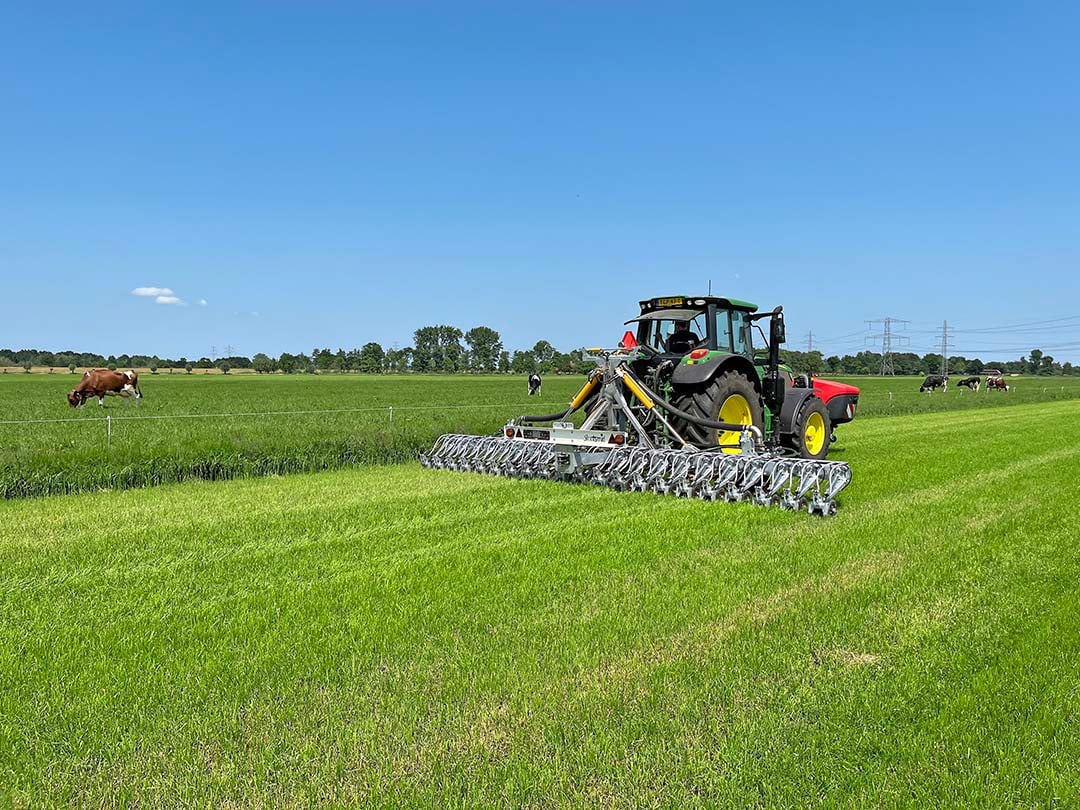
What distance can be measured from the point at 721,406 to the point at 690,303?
1.54 metres

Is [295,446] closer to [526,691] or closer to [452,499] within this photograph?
[452,499]

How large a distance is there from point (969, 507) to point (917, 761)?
6.10 m

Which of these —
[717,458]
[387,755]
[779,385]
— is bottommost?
[387,755]

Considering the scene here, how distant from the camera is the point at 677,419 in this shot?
10250 mm

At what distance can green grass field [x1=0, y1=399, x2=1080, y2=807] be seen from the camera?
3031 mm

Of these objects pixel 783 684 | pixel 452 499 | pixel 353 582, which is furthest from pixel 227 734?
pixel 452 499

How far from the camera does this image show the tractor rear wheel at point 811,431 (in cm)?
1148

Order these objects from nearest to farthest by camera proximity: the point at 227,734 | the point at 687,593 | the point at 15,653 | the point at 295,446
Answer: the point at 227,734
the point at 15,653
the point at 687,593
the point at 295,446

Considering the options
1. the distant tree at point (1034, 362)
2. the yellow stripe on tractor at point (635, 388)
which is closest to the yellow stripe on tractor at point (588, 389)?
the yellow stripe on tractor at point (635, 388)

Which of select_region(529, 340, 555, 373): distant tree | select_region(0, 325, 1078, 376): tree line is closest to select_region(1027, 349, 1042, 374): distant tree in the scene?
select_region(0, 325, 1078, 376): tree line

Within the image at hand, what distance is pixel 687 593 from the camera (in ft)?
17.2

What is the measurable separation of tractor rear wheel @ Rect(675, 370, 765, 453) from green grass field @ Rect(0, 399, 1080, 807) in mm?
2475

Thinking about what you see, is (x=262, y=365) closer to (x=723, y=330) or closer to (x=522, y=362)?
(x=522, y=362)

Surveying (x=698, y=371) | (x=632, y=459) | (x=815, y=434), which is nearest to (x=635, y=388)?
(x=698, y=371)
